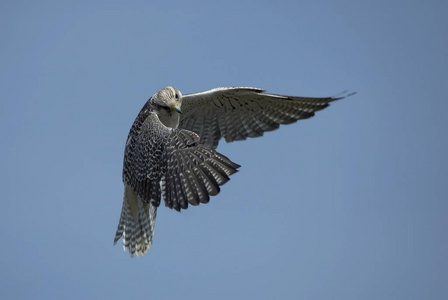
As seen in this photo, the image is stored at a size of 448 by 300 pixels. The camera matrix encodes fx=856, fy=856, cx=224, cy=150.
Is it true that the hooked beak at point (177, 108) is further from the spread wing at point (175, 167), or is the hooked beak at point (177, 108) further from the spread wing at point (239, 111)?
the spread wing at point (175, 167)

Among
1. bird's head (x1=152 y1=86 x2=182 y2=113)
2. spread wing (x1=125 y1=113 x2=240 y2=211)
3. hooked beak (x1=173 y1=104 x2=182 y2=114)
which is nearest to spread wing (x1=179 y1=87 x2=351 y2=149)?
bird's head (x1=152 y1=86 x2=182 y2=113)

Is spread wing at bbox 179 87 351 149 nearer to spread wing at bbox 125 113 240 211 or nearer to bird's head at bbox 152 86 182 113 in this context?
bird's head at bbox 152 86 182 113

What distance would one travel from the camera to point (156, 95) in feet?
→ 39.8

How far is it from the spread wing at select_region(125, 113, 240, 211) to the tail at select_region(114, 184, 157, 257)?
46.9 inches

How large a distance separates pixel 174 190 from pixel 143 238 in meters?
2.87

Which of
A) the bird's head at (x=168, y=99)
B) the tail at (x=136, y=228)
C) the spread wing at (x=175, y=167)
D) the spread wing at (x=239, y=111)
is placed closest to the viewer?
the spread wing at (x=175, y=167)

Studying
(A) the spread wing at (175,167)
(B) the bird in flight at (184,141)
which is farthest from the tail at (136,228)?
(A) the spread wing at (175,167)

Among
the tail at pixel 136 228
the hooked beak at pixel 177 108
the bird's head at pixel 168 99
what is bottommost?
the tail at pixel 136 228

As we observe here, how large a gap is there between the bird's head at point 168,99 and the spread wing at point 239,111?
1.02 ft

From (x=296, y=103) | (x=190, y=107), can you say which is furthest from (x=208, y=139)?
(x=296, y=103)

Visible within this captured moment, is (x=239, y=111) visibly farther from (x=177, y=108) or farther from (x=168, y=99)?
(x=168, y=99)

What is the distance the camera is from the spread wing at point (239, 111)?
484 inches

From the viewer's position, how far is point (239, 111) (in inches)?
505

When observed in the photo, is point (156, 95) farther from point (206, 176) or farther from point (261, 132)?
point (206, 176)
